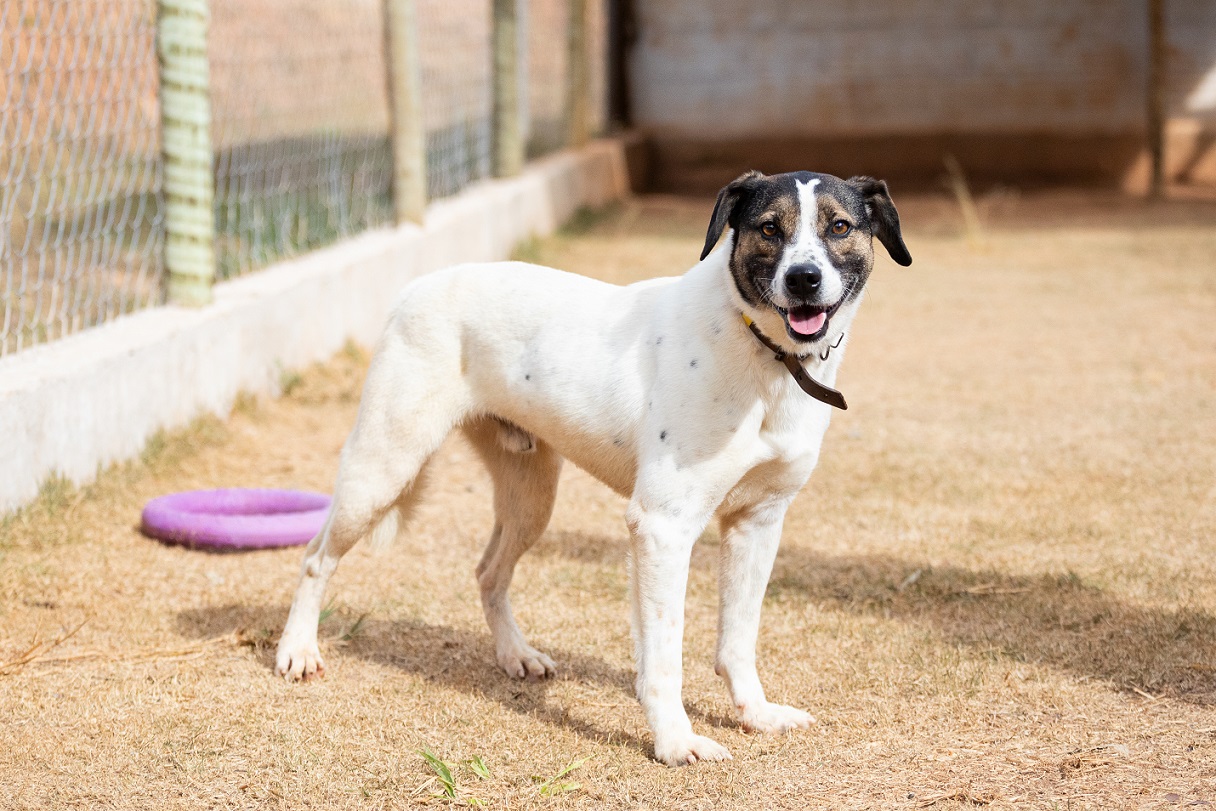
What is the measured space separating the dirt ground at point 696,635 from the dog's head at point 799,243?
41.9 inches

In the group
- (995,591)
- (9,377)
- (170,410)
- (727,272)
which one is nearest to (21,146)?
(9,377)

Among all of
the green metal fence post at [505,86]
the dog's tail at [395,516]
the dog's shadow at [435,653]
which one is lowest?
the dog's shadow at [435,653]

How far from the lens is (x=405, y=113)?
7.93 m

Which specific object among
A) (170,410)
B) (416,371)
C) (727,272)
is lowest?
(170,410)

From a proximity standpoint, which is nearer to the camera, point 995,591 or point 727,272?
point 727,272

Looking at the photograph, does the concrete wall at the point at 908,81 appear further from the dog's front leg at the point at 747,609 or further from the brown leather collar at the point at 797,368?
the brown leather collar at the point at 797,368

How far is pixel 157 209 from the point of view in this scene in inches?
229

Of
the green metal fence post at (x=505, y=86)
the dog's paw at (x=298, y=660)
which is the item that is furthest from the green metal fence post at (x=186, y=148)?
the green metal fence post at (x=505, y=86)

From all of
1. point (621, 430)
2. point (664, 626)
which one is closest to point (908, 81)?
point (621, 430)

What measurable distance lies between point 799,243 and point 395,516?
139cm

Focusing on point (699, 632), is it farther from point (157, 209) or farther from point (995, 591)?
point (157, 209)

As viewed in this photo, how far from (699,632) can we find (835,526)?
1.10 metres

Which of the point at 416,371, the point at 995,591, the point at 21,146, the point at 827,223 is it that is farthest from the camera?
the point at 21,146

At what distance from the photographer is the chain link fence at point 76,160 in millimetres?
4770
